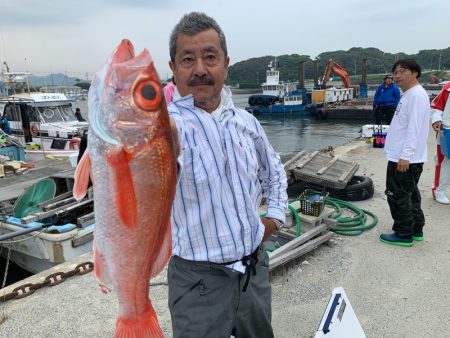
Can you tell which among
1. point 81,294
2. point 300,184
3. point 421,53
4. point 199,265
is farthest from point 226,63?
point 421,53

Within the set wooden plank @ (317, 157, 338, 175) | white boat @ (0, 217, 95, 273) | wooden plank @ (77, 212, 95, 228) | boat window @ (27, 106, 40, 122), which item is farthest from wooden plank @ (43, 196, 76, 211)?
boat window @ (27, 106, 40, 122)

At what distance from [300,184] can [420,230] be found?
97.8 inches

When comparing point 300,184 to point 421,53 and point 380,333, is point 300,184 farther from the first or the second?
point 421,53

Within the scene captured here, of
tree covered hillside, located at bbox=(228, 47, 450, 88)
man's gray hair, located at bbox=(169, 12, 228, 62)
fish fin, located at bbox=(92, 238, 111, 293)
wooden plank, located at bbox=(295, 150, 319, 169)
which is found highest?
tree covered hillside, located at bbox=(228, 47, 450, 88)

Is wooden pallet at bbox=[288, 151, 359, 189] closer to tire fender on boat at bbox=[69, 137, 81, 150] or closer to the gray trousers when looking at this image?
the gray trousers

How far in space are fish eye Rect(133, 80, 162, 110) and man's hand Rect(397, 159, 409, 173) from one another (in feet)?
12.2

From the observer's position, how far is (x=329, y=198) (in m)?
6.13

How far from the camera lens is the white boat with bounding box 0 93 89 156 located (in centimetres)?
1502

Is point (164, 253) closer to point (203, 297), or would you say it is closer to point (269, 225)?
point (203, 297)

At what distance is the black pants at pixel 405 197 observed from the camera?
174 inches

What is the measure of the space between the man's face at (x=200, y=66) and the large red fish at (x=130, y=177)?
50 cm

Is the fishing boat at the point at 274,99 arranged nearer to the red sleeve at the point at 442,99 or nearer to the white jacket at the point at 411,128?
the red sleeve at the point at 442,99

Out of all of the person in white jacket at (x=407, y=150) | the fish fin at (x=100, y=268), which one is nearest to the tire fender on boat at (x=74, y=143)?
the person in white jacket at (x=407, y=150)

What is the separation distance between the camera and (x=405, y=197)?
4.46 meters
